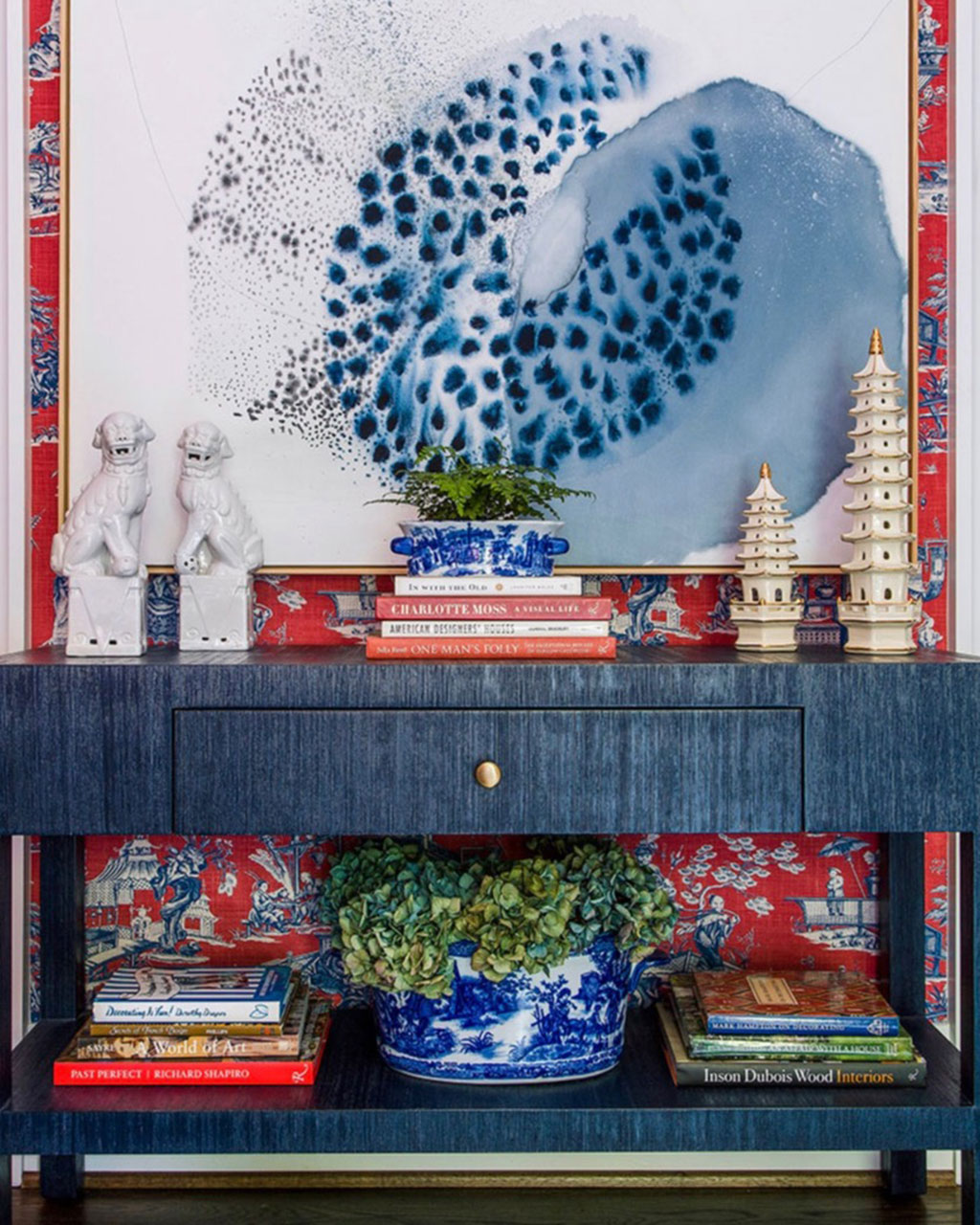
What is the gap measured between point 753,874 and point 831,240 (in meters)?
1.00

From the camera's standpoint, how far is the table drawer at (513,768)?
1.29 m

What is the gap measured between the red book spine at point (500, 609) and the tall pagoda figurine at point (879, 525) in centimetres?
36

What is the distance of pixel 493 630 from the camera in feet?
4.54

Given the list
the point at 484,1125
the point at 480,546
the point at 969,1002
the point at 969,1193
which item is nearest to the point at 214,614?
the point at 480,546

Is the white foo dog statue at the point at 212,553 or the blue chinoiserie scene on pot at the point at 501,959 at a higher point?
the white foo dog statue at the point at 212,553

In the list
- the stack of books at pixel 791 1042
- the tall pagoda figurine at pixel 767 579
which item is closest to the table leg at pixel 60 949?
the stack of books at pixel 791 1042

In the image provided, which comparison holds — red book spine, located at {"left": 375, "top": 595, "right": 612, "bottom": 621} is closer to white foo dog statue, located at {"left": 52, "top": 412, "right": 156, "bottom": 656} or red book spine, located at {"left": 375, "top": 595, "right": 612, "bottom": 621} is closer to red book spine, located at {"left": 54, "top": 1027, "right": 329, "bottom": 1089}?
white foo dog statue, located at {"left": 52, "top": 412, "right": 156, "bottom": 656}

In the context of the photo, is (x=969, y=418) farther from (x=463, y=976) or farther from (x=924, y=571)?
(x=463, y=976)

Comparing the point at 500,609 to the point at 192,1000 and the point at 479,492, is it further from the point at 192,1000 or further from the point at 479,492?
the point at 192,1000

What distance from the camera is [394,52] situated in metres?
1.66

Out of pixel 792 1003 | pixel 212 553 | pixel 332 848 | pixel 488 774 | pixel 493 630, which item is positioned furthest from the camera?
pixel 332 848

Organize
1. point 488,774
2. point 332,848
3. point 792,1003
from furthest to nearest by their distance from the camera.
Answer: point 332,848, point 792,1003, point 488,774

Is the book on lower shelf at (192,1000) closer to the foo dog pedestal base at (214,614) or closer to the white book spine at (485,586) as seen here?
the foo dog pedestal base at (214,614)

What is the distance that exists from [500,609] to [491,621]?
0.07 ft
